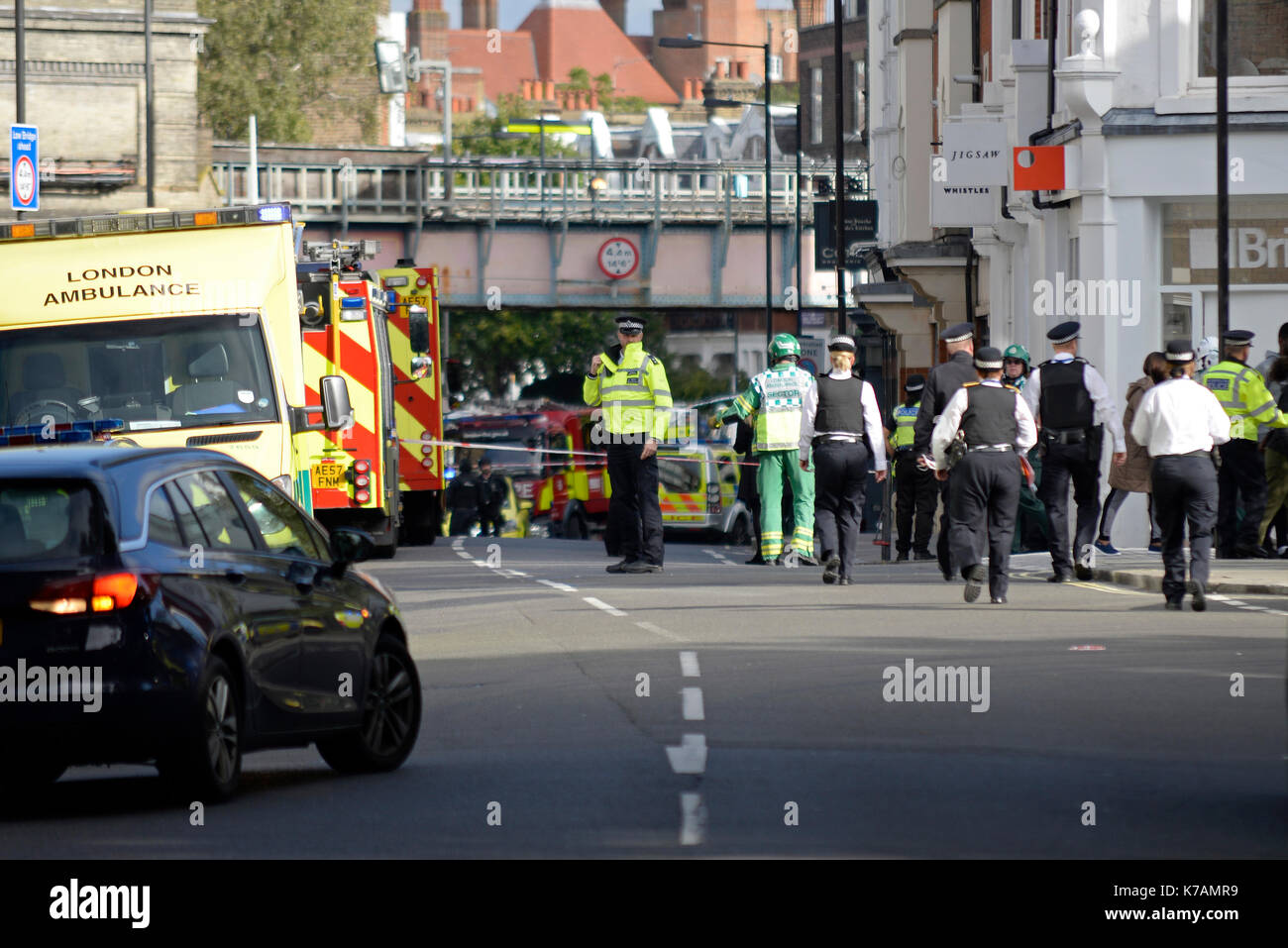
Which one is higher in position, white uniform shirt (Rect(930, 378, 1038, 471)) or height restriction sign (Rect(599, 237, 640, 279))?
height restriction sign (Rect(599, 237, 640, 279))

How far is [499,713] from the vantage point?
11859 millimetres

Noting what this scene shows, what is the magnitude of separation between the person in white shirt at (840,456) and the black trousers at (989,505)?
190 cm

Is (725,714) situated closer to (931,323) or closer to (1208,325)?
(1208,325)

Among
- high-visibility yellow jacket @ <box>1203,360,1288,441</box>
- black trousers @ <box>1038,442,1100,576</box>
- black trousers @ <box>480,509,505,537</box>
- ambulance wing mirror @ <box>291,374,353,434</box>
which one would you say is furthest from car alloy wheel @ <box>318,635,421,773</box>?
black trousers @ <box>480,509,505,537</box>

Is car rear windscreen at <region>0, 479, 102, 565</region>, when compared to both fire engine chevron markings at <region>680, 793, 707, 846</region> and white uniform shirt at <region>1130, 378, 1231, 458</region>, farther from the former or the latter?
white uniform shirt at <region>1130, 378, 1231, 458</region>

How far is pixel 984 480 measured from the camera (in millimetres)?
17766

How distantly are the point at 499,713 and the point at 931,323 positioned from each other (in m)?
34.5

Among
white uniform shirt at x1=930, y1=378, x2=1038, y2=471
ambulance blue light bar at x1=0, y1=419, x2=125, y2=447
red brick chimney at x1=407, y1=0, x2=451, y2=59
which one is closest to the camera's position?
ambulance blue light bar at x1=0, y1=419, x2=125, y2=447

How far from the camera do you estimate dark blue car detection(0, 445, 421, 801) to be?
342 inches

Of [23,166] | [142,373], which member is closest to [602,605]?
[142,373]

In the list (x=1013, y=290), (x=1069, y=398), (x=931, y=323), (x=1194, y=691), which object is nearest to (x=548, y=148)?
(x=931, y=323)

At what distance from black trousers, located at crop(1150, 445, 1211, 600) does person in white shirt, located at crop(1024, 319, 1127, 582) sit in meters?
2.31

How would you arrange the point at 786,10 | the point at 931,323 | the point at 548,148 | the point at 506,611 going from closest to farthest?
the point at 506,611 < the point at 931,323 < the point at 548,148 < the point at 786,10

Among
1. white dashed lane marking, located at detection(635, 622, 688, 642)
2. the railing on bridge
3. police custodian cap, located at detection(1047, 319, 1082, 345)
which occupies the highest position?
the railing on bridge
